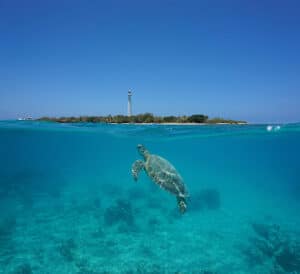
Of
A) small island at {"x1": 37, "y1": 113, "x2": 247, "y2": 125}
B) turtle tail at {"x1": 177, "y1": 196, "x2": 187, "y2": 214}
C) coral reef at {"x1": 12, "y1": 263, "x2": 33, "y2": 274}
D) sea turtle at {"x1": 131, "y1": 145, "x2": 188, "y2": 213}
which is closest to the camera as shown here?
coral reef at {"x1": 12, "y1": 263, "x2": 33, "y2": 274}

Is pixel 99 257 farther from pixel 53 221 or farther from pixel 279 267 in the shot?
pixel 279 267

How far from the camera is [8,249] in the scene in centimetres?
977

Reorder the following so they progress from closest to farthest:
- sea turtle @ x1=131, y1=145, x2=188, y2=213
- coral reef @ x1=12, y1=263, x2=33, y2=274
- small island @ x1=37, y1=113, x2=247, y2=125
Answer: coral reef @ x1=12, y1=263, x2=33, y2=274, sea turtle @ x1=131, y1=145, x2=188, y2=213, small island @ x1=37, y1=113, x2=247, y2=125

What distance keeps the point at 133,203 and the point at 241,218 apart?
19.9ft

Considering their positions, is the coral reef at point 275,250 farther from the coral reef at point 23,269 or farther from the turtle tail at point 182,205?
the coral reef at point 23,269

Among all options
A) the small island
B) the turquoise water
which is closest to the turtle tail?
the turquoise water

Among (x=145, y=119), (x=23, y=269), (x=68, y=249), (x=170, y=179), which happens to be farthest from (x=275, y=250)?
(x=145, y=119)

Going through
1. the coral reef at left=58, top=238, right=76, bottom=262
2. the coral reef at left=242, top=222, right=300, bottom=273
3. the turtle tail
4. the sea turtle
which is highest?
the sea turtle

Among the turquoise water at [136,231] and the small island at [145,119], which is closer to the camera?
the turquoise water at [136,231]

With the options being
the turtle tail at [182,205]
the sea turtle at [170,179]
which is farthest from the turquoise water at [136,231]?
the sea turtle at [170,179]

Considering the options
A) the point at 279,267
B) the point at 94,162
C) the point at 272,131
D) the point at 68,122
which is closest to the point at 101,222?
the point at 279,267

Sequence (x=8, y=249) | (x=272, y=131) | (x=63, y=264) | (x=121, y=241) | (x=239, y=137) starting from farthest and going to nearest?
(x=239, y=137) → (x=272, y=131) → (x=121, y=241) → (x=8, y=249) → (x=63, y=264)

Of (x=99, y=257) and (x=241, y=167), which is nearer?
(x=99, y=257)

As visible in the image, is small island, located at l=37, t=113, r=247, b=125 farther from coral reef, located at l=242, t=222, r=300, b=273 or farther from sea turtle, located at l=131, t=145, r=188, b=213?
sea turtle, located at l=131, t=145, r=188, b=213
